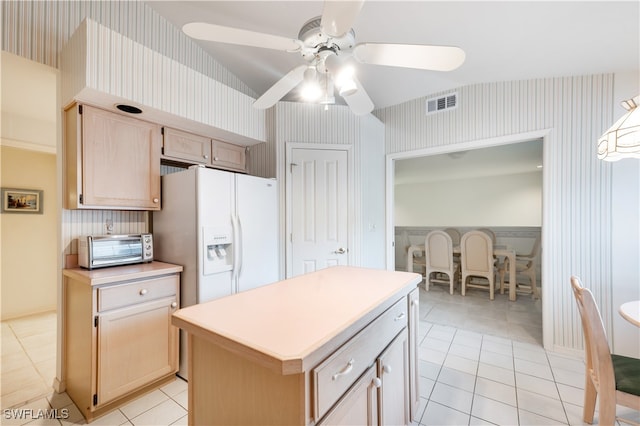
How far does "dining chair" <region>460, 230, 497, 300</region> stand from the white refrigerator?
3.29 metres

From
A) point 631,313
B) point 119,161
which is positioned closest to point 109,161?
point 119,161

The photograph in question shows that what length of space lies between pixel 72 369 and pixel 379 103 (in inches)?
152

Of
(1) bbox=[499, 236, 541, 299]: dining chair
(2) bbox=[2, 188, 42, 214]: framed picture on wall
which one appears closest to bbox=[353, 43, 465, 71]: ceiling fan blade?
(1) bbox=[499, 236, 541, 299]: dining chair

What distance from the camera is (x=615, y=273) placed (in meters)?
2.20

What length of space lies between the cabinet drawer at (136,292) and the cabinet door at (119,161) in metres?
0.64

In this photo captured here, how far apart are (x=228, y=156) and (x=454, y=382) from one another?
2.91m

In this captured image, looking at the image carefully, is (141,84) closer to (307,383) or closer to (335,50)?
(335,50)

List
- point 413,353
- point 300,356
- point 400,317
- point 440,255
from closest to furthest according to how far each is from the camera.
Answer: point 300,356, point 400,317, point 413,353, point 440,255

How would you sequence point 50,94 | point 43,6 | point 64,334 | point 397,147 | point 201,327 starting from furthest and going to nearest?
1. point 397,147
2. point 50,94
3. point 64,334
4. point 43,6
5. point 201,327

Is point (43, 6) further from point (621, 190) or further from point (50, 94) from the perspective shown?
point (621, 190)

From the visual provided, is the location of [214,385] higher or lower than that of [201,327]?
lower

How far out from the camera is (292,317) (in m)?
1.00

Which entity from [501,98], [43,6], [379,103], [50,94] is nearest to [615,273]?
[501,98]

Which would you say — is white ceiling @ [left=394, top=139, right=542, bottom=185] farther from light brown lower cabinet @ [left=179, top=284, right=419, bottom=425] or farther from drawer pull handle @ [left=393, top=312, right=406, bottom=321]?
light brown lower cabinet @ [left=179, top=284, right=419, bottom=425]
